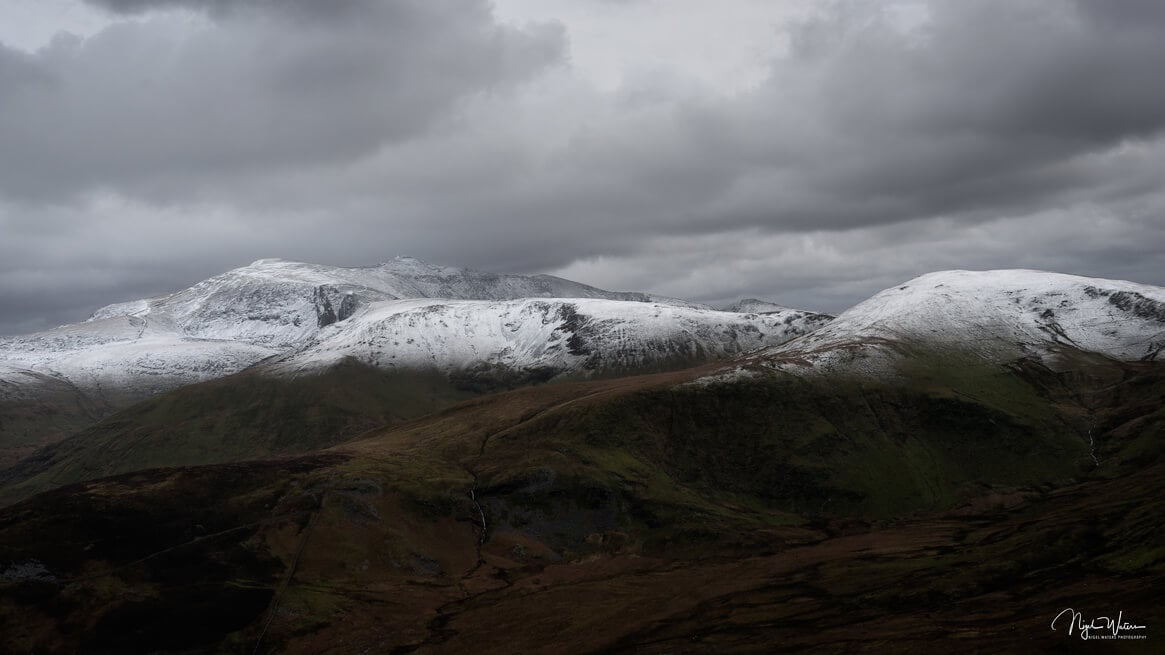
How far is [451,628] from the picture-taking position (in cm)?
12900

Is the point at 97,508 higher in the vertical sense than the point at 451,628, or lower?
higher

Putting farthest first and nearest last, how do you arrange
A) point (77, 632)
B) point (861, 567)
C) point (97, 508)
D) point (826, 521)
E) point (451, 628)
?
point (826, 521)
point (97, 508)
point (861, 567)
point (451, 628)
point (77, 632)

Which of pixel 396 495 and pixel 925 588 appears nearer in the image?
pixel 925 588

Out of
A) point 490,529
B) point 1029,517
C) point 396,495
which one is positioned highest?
point 396,495

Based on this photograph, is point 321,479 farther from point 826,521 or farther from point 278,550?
point 826,521

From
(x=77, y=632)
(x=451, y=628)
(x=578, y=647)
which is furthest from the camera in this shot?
(x=451, y=628)

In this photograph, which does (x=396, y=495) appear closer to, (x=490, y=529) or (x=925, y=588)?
(x=490, y=529)

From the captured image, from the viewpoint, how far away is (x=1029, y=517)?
579 feet

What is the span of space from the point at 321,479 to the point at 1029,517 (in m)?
173

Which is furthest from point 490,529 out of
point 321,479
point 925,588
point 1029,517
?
point 1029,517

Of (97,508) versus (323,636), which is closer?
(323,636)

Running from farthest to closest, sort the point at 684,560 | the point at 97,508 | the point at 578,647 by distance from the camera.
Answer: the point at 684,560 < the point at 97,508 < the point at 578,647

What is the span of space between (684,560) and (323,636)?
82.2m

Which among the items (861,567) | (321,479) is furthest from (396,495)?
(861,567)
